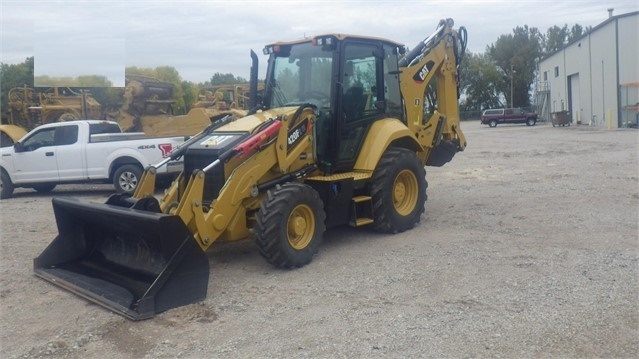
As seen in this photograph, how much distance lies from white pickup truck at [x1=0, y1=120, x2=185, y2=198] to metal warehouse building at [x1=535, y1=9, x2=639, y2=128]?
35.2 metres

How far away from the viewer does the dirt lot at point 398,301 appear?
5.27 m

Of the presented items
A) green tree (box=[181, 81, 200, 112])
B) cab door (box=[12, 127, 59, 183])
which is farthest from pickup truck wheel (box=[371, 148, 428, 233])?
green tree (box=[181, 81, 200, 112])

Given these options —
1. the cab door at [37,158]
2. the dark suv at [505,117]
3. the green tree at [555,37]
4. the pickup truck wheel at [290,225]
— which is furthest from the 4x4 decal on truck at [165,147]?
the green tree at [555,37]

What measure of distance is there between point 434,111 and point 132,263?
5895 millimetres

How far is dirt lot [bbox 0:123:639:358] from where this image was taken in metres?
5.27

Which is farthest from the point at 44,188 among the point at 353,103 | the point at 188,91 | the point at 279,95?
the point at 188,91

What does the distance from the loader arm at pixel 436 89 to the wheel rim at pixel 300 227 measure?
10.3 feet

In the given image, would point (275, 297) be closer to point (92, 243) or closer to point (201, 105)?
point (92, 243)

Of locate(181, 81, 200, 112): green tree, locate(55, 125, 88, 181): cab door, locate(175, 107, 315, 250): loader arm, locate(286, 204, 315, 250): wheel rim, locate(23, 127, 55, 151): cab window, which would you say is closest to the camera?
locate(175, 107, 315, 250): loader arm

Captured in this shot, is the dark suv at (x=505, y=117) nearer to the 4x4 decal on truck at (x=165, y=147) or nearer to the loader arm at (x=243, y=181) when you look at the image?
the 4x4 decal on truck at (x=165, y=147)

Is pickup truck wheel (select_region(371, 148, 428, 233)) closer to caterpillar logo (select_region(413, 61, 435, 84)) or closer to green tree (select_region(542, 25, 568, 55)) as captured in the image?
caterpillar logo (select_region(413, 61, 435, 84))

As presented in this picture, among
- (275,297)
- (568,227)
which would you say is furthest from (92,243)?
(568,227)

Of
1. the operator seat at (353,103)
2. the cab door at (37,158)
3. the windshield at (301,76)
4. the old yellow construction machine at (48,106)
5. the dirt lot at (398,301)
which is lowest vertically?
the dirt lot at (398,301)

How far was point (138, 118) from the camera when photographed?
78.0 ft
